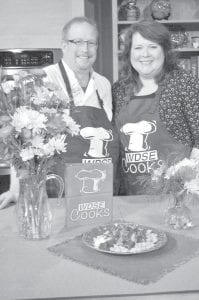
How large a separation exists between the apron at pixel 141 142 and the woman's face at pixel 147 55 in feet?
0.41

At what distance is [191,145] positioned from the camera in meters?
2.17

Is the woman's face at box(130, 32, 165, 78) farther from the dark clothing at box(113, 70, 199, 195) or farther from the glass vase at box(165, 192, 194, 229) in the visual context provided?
the glass vase at box(165, 192, 194, 229)

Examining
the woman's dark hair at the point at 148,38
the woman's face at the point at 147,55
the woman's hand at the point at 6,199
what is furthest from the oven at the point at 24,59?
the woman's hand at the point at 6,199

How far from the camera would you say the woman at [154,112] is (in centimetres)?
209

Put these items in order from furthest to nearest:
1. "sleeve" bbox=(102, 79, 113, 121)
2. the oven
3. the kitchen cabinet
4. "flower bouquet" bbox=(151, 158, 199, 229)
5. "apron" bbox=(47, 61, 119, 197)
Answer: the kitchen cabinet
the oven
"sleeve" bbox=(102, 79, 113, 121)
"apron" bbox=(47, 61, 119, 197)
"flower bouquet" bbox=(151, 158, 199, 229)

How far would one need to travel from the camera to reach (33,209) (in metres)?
1.26

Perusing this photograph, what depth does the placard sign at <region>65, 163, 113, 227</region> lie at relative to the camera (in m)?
1.34

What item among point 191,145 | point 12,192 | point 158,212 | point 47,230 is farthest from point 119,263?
point 191,145

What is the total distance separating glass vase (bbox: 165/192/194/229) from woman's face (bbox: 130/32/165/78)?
94cm

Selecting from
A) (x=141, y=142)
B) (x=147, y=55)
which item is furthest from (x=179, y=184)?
(x=147, y=55)

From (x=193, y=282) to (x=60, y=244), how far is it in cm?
41

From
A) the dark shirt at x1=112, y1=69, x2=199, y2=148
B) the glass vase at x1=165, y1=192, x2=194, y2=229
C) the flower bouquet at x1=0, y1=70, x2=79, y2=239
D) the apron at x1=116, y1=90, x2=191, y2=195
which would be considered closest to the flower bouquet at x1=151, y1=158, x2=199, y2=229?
the glass vase at x1=165, y1=192, x2=194, y2=229

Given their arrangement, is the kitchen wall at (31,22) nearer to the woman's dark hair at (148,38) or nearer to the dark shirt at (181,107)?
the woman's dark hair at (148,38)

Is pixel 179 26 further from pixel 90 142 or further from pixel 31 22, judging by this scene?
pixel 90 142
